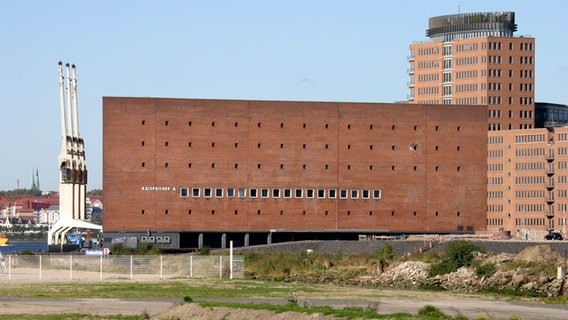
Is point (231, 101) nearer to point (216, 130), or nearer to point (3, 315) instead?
point (216, 130)

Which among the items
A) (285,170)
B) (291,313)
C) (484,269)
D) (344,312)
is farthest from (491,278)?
(285,170)

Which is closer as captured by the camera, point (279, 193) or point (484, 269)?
point (484, 269)

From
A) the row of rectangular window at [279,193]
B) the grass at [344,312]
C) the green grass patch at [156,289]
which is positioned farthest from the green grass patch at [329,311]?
the row of rectangular window at [279,193]

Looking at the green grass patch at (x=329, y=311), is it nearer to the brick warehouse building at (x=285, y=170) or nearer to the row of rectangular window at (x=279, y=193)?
the brick warehouse building at (x=285, y=170)

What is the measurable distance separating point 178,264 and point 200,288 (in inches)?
514

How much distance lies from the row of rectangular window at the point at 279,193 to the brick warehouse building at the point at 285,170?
99 mm

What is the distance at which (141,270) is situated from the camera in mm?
94500

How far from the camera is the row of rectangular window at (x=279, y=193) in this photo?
459 feet

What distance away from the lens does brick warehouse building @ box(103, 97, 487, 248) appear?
138m

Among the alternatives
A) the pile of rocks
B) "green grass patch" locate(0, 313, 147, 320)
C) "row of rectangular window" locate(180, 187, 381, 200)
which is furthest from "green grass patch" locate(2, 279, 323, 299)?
"row of rectangular window" locate(180, 187, 381, 200)

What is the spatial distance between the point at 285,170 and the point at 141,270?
4825 centimetres

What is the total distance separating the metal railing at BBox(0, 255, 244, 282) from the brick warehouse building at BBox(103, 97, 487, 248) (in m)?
39.4

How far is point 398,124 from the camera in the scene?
14362 cm

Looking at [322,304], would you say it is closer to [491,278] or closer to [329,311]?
[329,311]
